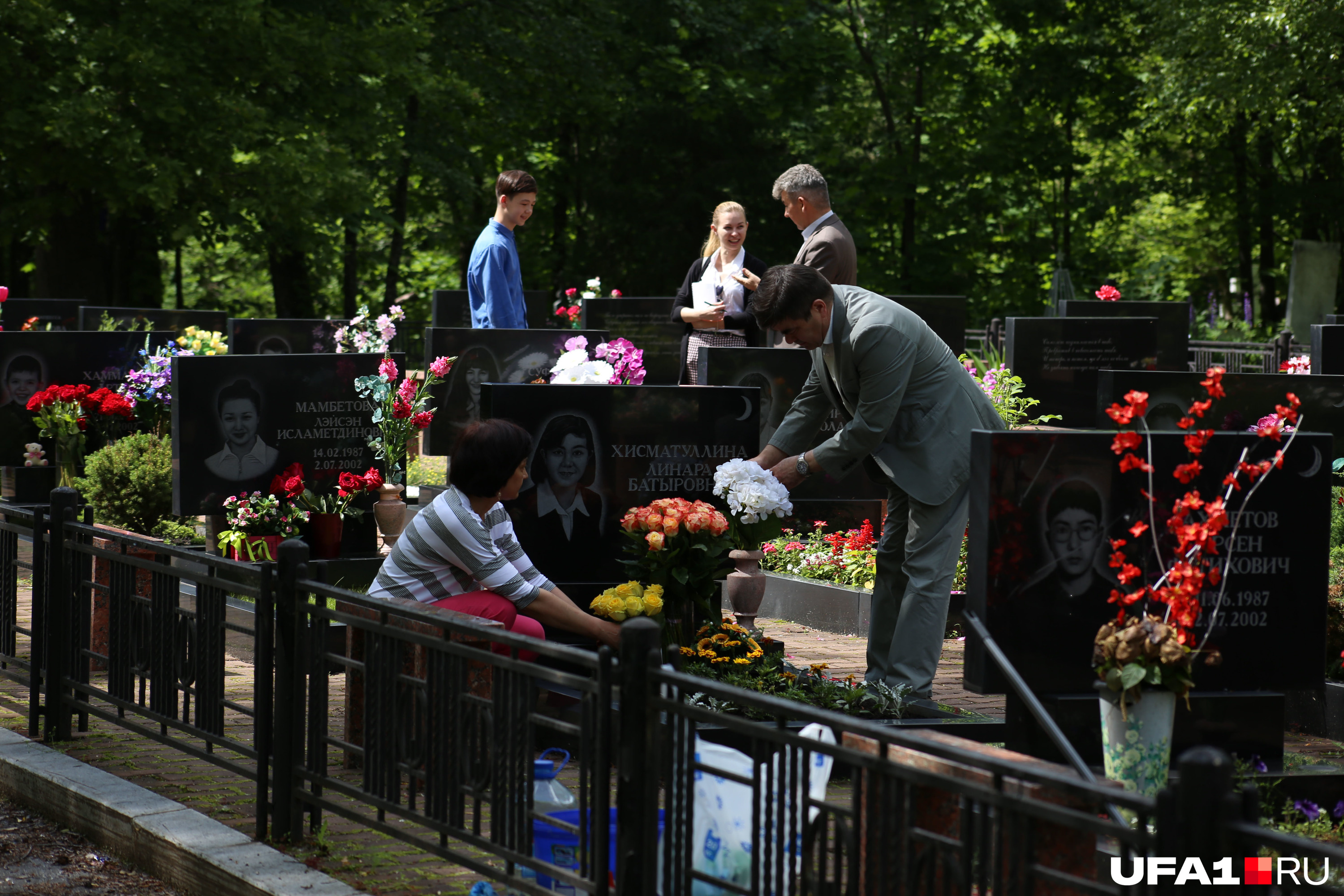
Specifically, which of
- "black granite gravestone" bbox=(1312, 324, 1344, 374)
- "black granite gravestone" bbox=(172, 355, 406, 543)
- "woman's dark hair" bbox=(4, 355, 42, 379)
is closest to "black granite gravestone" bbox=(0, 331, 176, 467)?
"woman's dark hair" bbox=(4, 355, 42, 379)

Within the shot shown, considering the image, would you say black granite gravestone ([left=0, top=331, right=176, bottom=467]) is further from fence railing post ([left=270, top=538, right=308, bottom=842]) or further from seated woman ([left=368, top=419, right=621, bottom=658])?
fence railing post ([left=270, top=538, right=308, bottom=842])

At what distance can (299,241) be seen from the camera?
85.4ft

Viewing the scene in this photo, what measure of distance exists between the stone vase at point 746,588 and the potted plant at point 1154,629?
91.6 inches

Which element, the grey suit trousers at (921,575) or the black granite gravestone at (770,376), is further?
the black granite gravestone at (770,376)

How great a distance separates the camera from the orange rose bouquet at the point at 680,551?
6.21 m

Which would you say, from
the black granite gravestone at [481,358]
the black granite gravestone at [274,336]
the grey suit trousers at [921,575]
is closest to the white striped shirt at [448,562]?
the grey suit trousers at [921,575]

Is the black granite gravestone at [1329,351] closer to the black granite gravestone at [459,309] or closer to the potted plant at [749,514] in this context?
the potted plant at [749,514]

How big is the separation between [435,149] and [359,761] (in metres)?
26.1

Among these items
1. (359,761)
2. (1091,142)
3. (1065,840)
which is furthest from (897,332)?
(1091,142)

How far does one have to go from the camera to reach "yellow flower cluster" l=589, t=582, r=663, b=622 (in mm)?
5949

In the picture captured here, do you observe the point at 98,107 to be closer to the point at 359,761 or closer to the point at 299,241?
the point at 299,241

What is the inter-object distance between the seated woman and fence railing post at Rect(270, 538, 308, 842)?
2.67 ft

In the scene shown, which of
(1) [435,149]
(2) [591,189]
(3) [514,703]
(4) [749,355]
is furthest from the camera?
(2) [591,189]

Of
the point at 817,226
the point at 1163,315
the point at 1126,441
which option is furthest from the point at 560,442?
the point at 1163,315
